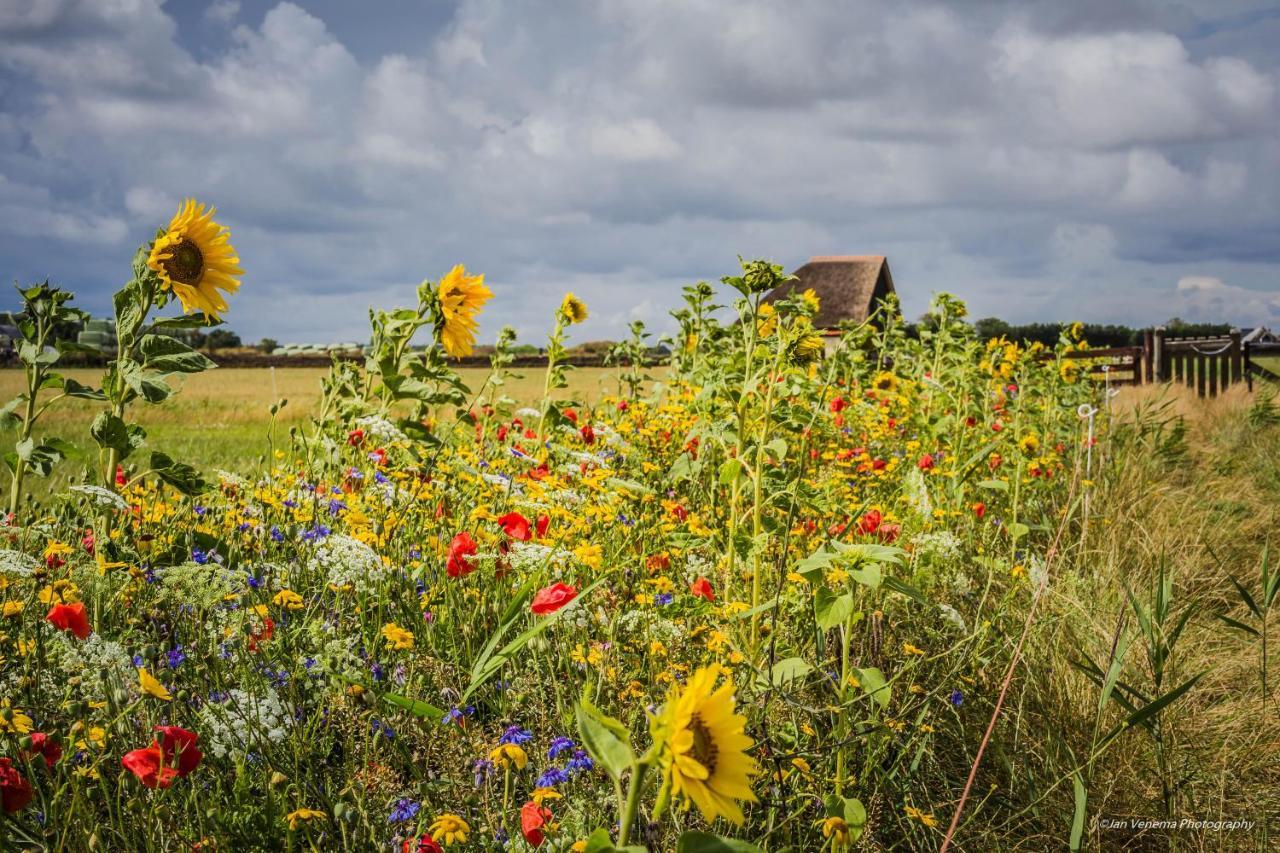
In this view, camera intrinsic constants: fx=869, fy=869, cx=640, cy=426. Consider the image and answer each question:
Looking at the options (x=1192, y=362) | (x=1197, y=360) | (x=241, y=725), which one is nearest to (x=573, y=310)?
(x=241, y=725)

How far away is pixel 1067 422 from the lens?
7.09 meters

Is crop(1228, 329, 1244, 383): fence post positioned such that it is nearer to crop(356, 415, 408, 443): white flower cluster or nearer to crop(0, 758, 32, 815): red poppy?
crop(356, 415, 408, 443): white flower cluster

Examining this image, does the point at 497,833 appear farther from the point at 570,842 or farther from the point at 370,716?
the point at 370,716

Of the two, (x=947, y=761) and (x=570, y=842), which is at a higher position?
(x=570, y=842)

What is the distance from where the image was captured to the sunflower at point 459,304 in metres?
3.57

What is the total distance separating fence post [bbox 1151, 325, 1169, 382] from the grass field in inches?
413

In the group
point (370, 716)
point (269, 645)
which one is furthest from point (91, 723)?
point (370, 716)

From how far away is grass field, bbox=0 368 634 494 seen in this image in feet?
24.7

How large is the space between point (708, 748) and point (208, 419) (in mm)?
15459

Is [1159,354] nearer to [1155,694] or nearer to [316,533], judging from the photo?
[1155,694]

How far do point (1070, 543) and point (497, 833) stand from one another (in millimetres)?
3839

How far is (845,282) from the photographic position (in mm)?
32031

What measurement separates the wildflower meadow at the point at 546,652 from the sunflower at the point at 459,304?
0.01 meters

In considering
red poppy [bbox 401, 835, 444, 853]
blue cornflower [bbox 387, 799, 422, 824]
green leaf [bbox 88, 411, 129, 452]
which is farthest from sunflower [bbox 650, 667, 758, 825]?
green leaf [bbox 88, 411, 129, 452]
